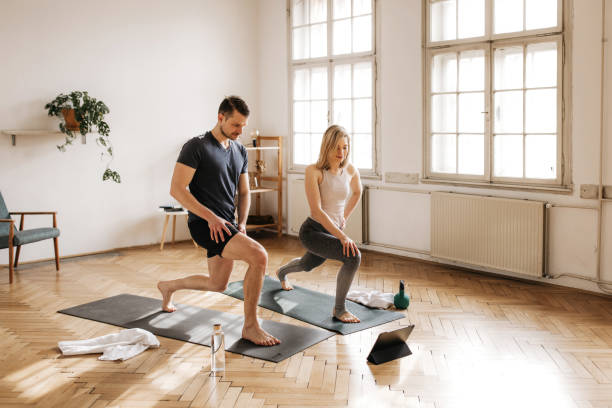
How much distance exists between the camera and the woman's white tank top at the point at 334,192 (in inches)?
185

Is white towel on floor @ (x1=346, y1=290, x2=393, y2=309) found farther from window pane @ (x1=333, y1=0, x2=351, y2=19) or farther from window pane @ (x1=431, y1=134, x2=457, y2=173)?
window pane @ (x1=333, y1=0, x2=351, y2=19)

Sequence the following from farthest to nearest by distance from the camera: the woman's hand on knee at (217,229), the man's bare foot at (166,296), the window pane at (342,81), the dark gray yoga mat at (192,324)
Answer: the window pane at (342,81) → the man's bare foot at (166,296) → the dark gray yoga mat at (192,324) → the woman's hand on knee at (217,229)

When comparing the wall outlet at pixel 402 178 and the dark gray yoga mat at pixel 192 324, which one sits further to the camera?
the wall outlet at pixel 402 178

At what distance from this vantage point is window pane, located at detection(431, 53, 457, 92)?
6535mm

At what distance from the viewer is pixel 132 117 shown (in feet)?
25.2

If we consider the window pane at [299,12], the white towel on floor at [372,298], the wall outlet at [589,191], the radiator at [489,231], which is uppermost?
the window pane at [299,12]

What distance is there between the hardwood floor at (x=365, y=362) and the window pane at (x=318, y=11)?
3.79 meters

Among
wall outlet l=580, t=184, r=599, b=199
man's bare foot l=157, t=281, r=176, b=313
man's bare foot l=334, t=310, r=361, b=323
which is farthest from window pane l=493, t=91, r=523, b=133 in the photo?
man's bare foot l=157, t=281, r=176, b=313

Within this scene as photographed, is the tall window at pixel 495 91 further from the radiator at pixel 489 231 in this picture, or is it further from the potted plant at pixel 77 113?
the potted plant at pixel 77 113

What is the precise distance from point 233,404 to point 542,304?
304 cm

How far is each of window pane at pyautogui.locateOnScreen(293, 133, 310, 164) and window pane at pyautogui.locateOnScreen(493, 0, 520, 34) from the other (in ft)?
10.0

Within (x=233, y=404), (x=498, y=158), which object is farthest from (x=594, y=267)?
(x=233, y=404)

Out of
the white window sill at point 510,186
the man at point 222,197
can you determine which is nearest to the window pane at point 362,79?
the white window sill at point 510,186

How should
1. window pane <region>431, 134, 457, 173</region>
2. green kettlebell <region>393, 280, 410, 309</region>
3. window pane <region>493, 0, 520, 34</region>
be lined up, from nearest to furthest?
green kettlebell <region>393, 280, 410, 309</region> < window pane <region>493, 0, 520, 34</region> < window pane <region>431, 134, 457, 173</region>
